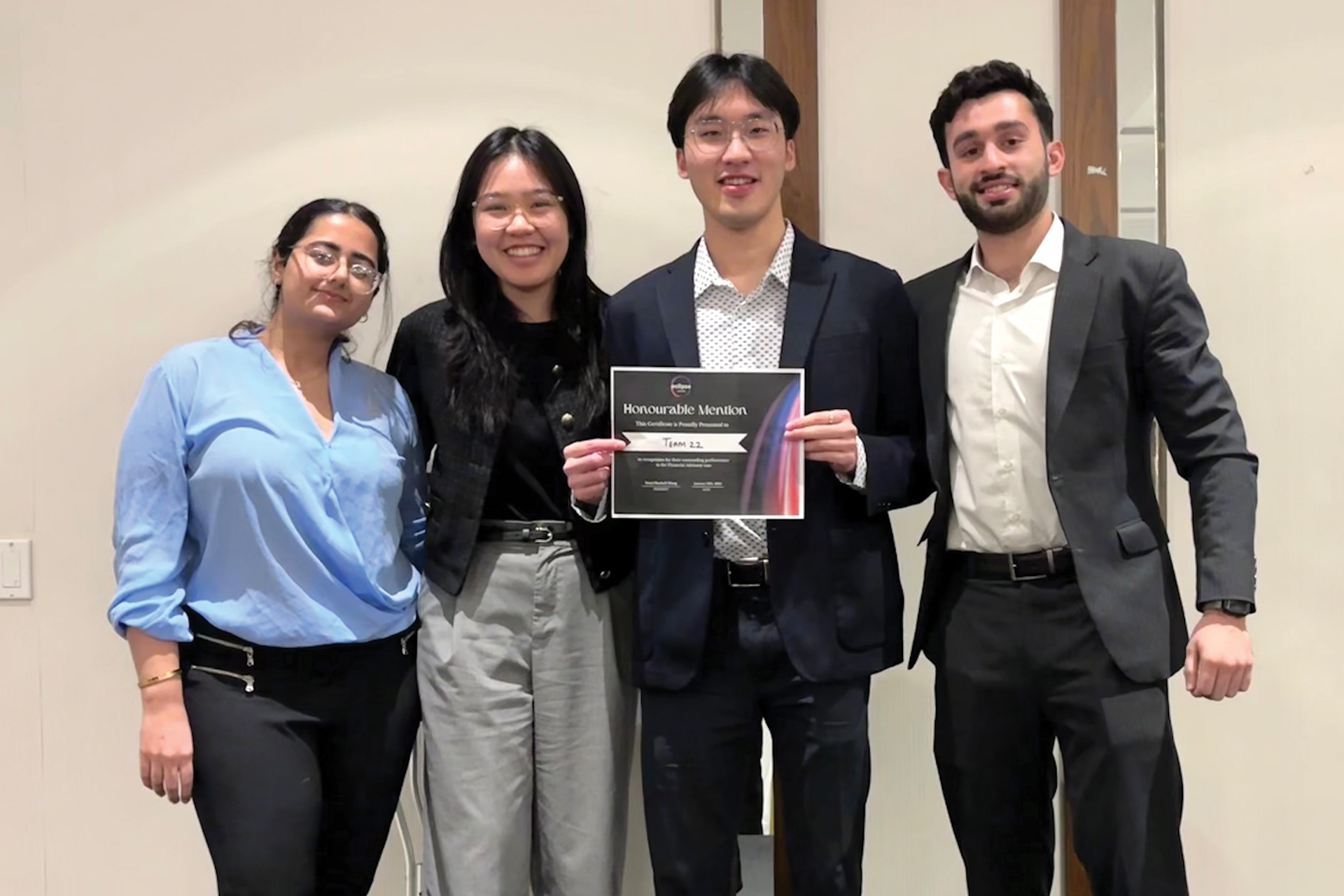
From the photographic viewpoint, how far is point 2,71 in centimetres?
220

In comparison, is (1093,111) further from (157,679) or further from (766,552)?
(157,679)

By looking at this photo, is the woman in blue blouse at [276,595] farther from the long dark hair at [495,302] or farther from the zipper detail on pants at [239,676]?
the long dark hair at [495,302]

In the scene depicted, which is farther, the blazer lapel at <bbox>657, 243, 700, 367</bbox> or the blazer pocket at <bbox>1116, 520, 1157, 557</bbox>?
the blazer lapel at <bbox>657, 243, 700, 367</bbox>

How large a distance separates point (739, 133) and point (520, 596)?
0.88 metres

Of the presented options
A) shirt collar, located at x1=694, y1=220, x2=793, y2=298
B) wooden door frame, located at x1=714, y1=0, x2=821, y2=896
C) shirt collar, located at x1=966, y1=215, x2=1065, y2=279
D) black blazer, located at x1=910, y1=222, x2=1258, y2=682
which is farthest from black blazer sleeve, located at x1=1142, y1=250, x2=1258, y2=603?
wooden door frame, located at x1=714, y1=0, x2=821, y2=896

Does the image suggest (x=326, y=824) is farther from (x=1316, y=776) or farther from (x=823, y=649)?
(x=1316, y=776)

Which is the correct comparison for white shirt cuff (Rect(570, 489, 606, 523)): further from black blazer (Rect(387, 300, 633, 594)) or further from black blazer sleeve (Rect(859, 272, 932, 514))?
black blazer sleeve (Rect(859, 272, 932, 514))

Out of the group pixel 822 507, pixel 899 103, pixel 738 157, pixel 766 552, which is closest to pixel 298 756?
pixel 766 552

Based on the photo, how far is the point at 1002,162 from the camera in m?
1.57

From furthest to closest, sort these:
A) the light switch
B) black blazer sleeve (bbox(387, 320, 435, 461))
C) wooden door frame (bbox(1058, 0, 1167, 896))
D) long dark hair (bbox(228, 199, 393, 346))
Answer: the light switch
wooden door frame (bbox(1058, 0, 1167, 896))
black blazer sleeve (bbox(387, 320, 435, 461))
long dark hair (bbox(228, 199, 393, 346))

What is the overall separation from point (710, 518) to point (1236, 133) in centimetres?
159

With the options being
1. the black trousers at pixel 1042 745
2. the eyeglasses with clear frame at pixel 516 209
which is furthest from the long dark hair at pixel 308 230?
the black trousers at pixel 1042 745

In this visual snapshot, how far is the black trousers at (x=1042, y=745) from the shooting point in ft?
4.87

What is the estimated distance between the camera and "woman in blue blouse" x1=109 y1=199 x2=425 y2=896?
5.04 feet
